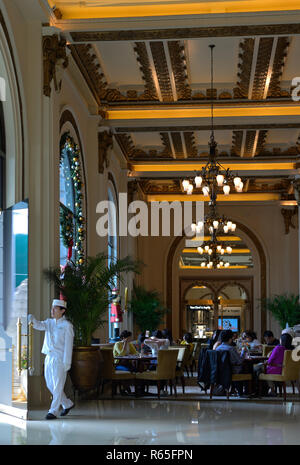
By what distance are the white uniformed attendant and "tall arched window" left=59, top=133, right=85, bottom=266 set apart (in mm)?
3551

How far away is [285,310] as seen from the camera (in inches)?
866

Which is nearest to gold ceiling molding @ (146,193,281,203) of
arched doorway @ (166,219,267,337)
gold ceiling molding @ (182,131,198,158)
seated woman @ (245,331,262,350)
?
arched doorway @ (166,219,267,337)

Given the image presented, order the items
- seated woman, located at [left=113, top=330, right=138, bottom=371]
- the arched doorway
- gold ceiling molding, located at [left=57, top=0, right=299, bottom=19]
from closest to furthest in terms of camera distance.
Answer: gold ceiling molding, located at [left=57, top=0, right=299, bottom=19] < seated woman, located at [left=113, top=330, right=138, bottom=371] < the arched doorway

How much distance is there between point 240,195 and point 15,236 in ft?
51.4

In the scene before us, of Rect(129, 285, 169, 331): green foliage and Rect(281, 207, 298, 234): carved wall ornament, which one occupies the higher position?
Rect(281, 207, 298, 234): carved wall ornament

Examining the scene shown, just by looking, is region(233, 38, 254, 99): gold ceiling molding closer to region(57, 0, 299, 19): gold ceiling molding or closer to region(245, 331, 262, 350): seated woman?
region(57, 0, 299, 19): gold ceiling molding

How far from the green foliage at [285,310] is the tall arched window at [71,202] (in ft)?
33.3

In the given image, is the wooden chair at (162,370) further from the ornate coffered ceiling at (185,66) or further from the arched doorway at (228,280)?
the arched doorway at (228,280)

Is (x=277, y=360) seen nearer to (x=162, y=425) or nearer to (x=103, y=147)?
(x=162, y=425)

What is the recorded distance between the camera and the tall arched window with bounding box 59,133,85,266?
42.0 feet

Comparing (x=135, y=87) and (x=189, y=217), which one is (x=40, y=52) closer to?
(x=135, y=87)

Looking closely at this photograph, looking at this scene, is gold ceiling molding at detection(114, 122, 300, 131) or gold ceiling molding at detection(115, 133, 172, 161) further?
gold ceiling molding at detection(115, 133, 172, 161)

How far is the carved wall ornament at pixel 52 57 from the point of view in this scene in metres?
10.2

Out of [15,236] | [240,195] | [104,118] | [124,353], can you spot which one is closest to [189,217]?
[240,195]
